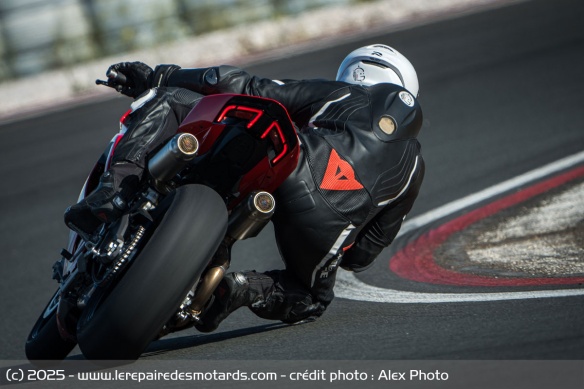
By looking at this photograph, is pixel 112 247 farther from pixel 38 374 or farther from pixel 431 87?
pixel 431 87

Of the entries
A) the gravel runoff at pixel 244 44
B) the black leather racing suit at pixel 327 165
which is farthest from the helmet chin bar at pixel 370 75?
the gravel runoff at pixel 244 44

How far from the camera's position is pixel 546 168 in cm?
781

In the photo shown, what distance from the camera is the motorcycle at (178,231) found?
3459mm

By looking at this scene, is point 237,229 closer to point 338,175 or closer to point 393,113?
point 338,175

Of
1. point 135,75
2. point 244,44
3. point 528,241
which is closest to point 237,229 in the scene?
point 135,75

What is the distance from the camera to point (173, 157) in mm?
3750

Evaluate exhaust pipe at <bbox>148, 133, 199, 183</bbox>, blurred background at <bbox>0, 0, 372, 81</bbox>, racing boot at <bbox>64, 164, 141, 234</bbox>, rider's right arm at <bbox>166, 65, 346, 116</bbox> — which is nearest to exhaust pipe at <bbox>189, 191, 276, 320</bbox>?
exhaust pipe at <bbox>148, 133, 199, 183</bbox>

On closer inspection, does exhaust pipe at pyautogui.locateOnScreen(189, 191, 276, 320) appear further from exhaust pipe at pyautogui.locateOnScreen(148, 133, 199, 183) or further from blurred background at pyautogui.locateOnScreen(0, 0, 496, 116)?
blurred background at pyautogui.locateOnScreen(0, 0, 496, 116)

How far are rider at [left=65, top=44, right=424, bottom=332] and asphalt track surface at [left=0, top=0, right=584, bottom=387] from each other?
265mm

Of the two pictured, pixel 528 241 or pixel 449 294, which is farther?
pixel 528 241

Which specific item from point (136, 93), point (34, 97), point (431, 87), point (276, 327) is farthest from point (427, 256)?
point (34, 97)

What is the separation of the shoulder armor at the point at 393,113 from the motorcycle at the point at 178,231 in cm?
55

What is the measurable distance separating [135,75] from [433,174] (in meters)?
4.05

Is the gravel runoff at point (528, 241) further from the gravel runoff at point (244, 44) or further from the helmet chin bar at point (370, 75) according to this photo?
the gravel runoff at point (244, 44)
